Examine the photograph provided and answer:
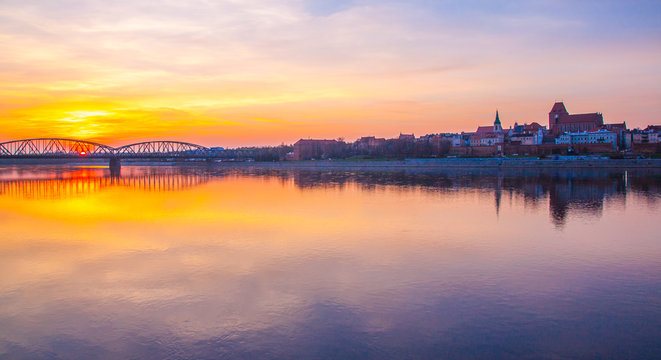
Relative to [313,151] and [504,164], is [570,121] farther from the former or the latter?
[313,151]

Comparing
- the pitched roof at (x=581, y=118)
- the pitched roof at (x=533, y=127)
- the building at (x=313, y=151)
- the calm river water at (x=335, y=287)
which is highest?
the pitched roof at (x=581, y=118)

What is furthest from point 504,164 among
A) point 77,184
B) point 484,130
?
point 77,184

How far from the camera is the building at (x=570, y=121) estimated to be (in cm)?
5234

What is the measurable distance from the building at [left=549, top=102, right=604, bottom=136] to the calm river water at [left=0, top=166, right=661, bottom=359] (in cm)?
4789

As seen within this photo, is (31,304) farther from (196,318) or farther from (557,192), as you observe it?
(557,192)

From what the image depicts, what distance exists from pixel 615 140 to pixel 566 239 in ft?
147

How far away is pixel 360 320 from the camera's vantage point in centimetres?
423

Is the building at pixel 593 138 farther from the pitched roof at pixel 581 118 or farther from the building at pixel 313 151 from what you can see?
the building at pixel 313 151

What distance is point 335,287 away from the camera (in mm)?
5195

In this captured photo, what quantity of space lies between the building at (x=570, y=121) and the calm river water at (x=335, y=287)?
47.9 m

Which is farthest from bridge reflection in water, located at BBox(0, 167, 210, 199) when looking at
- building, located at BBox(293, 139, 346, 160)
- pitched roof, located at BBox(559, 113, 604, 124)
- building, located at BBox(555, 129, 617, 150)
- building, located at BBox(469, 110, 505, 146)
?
pitched roof, located at BBox(559, 113, 604, 124)

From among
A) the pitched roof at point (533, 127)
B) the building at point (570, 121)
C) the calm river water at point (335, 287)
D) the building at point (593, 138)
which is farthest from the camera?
the pitched roof at point (533, 127)

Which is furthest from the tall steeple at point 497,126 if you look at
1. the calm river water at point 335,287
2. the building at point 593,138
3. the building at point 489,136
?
the calm river water at point 335,287

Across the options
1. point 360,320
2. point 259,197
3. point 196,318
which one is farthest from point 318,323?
point 259,197
